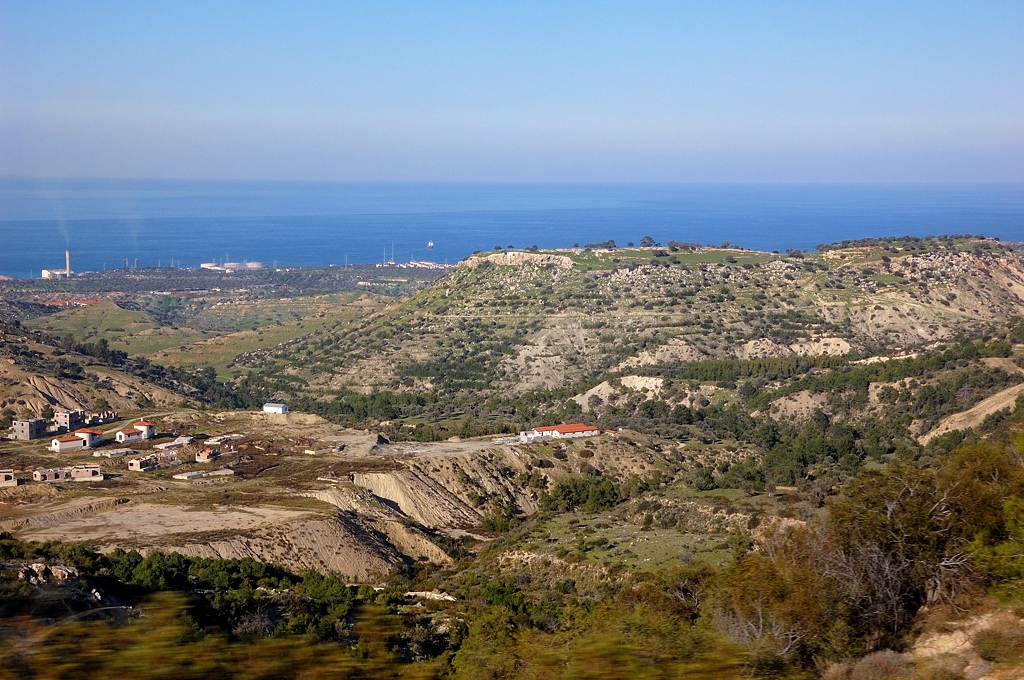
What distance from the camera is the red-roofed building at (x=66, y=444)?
34.0 m

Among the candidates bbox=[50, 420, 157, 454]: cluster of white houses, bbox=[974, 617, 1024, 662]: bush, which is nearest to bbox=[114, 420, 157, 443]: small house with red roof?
bbox=[50, 420, 157, 454]: cluster of white houses

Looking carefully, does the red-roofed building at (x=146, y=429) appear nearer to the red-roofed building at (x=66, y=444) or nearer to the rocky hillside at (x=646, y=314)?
the red-roofed building at (x=66, y=444)

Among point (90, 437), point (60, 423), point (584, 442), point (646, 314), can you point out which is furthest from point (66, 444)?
point (646, 314)

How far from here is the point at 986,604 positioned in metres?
9.99

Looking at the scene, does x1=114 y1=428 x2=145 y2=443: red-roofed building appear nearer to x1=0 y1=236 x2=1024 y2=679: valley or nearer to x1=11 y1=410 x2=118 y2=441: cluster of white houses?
x1=0 y1=236 x2=1024 y2=679: valley

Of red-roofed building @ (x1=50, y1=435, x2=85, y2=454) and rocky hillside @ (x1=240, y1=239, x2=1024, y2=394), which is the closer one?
red-roofed building @ (x1=50, y1=435, x2=85, y2=454)

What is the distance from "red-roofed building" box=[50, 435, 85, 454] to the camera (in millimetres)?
34000

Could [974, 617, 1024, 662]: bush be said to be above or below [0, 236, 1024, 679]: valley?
above

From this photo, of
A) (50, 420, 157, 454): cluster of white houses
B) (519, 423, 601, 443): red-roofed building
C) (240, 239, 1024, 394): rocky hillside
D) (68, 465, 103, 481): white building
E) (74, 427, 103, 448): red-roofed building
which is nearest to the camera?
(68, 465, 103, 481): white building

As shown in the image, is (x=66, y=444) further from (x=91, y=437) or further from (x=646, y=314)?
(x=646, y=314)

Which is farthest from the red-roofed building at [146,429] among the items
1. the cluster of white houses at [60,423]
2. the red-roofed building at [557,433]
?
the red-roofed building at [557,433]

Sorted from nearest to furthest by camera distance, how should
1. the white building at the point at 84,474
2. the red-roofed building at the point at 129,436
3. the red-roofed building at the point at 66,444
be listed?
1. the white building at the point at 84,474
2. the red-roofed building at the point at 66,444
3. the red-roofed building at the point at 129,436

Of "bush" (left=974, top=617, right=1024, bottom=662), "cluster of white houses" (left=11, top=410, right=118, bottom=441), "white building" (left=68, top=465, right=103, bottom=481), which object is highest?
"bush" (left=974, top=617, right=1024, bottom=662)

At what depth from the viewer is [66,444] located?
113ft
